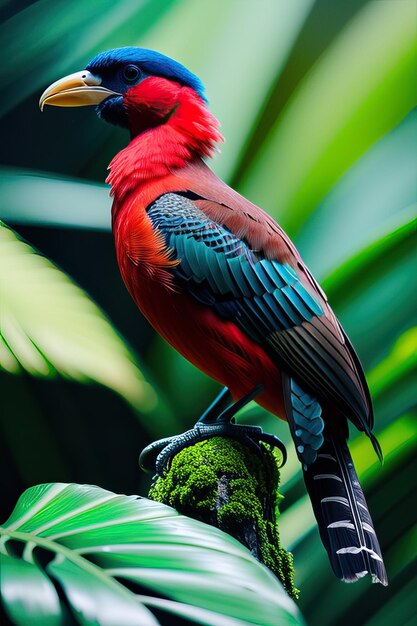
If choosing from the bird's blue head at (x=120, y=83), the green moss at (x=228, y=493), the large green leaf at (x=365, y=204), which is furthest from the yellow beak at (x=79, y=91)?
the green moss at (x=228, y=493)

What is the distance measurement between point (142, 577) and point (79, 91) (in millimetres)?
1047

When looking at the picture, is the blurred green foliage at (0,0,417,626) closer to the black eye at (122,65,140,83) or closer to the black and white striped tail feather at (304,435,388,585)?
the black eye at (122,65,140,83)

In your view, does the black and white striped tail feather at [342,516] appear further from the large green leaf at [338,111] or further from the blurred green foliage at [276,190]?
the large green leaf at [338,111]

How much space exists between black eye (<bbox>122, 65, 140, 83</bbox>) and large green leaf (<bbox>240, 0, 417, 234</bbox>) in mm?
506

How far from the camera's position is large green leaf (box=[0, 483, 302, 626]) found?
Result: 131cm

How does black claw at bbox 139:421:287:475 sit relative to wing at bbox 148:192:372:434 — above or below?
below

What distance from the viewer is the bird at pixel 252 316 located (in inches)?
55.3

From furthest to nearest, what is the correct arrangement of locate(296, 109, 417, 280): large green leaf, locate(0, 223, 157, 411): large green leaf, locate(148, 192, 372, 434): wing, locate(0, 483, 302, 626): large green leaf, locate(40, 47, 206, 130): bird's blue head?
locate(296, 109, 417, 280): large green leaf → locate(0, 223, 157, 411): large green leaf → locate(40, 47, 206, 130): bird's blue head → locate(148, 192, 372, 434): wing → locate(0, 483, 302, 626): large green leaf

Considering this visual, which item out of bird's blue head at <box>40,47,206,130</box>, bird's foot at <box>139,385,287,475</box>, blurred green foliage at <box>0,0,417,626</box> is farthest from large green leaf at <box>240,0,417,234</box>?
bird's foot at <box>139,385,287,475</box>

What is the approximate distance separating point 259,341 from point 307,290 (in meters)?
0.16

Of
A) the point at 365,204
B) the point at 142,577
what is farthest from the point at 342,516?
the point at 365,204

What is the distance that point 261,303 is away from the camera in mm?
1471

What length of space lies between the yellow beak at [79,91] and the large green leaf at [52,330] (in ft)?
1.28

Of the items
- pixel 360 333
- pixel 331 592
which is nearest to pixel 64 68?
pixel 360 333
